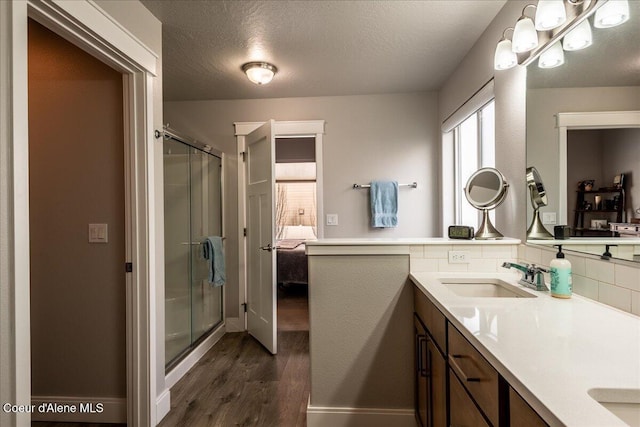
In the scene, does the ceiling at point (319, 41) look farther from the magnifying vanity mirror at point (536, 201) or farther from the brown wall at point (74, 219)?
the magnifying vanity mirror at point (536, 201)

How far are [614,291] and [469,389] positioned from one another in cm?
69

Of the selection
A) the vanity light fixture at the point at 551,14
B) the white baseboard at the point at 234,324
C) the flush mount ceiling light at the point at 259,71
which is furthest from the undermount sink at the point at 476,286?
the white baseboard at the point at 234,324

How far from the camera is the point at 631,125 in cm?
105

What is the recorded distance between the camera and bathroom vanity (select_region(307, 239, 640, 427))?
648 millimetres

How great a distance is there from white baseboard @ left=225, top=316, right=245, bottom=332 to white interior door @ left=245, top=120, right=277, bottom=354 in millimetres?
127

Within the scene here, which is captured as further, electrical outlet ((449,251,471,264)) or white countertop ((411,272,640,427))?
electrical outlet ((449,251,471,264))

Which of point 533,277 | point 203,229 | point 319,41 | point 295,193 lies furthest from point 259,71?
point 295,193

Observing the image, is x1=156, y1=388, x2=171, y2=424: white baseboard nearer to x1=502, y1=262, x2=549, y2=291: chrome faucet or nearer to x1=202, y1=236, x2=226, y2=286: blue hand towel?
x1=202, y1=236, x2=226, y2=286: blue hand towel

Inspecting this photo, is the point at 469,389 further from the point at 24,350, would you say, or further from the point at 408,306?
the point at 24,350

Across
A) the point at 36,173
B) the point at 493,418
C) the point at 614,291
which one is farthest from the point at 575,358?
the point at 36,173

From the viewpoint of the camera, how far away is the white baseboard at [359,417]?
1.69 meters

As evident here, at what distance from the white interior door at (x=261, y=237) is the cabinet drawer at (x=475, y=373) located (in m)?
1.76

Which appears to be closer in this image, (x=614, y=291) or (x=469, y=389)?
(x=469, y=389)

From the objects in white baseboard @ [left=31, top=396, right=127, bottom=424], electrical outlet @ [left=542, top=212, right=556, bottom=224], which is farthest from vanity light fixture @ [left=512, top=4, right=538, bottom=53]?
white baseboard @ [left=31, top=396, right=127, bottom=424]
